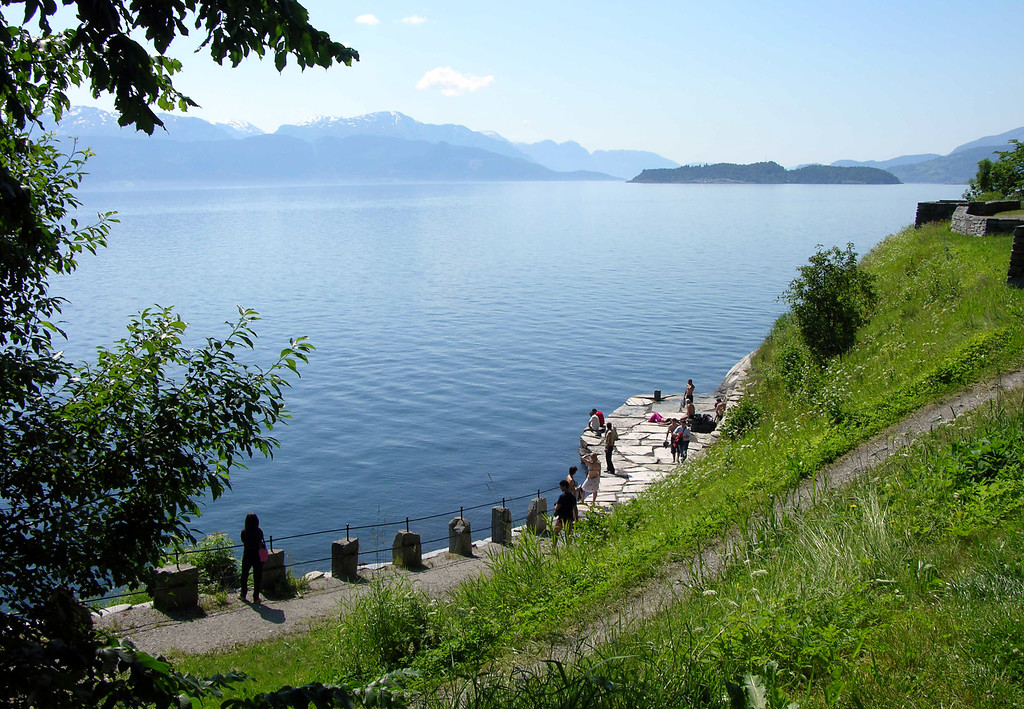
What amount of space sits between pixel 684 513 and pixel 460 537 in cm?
631

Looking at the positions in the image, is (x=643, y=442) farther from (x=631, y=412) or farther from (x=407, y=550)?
(x=407, y=550)

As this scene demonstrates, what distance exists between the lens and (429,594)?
1060 cm

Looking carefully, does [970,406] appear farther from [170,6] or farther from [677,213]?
[677,213]

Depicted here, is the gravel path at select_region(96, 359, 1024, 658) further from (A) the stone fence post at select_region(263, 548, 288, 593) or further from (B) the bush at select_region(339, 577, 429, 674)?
(B) the bush at select_region(339, 577, 429, 674)

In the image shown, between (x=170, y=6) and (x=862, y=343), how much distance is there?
18.2 meters

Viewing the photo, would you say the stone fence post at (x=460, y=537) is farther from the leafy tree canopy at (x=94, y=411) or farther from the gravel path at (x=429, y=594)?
the leafy tree canopy at (x=94, y=411)

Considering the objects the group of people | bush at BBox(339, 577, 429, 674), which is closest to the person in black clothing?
bush at BBox(339, 577, 429, 674)

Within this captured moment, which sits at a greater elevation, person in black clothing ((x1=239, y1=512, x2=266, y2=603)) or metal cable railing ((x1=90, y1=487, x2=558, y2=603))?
person in black clothing ((x1=239, y1=512, x2=266, y2=603))

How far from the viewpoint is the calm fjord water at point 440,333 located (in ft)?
86.5

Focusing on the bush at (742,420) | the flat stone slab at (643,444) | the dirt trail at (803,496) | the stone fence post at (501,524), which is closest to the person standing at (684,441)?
the flat stone slab at (643,444)

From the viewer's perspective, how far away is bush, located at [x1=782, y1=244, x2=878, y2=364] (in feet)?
63.9

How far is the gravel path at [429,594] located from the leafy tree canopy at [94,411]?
3.51 metres

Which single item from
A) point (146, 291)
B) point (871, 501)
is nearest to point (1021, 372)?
point (871, 501)

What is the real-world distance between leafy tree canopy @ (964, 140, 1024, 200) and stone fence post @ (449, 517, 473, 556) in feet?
92.1
